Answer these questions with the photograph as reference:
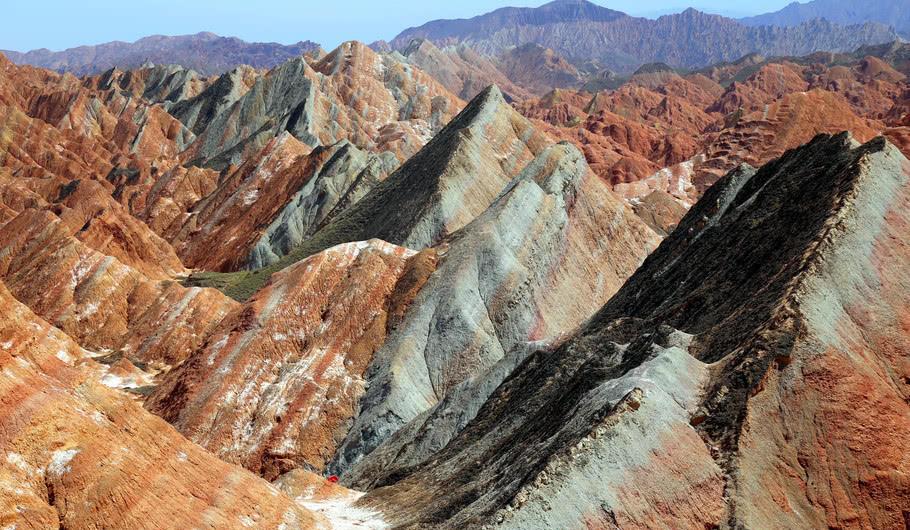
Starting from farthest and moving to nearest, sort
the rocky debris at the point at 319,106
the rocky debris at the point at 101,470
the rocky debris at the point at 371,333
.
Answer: the rocky debris at the point at 319,106
the rocky debris at the point at 371,333
the rocky debris at the point at 101,470

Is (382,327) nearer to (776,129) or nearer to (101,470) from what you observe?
(101,470)

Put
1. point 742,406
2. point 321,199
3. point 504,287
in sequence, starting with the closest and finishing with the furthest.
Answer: point 742,406 → point 504,287 → point 321,199

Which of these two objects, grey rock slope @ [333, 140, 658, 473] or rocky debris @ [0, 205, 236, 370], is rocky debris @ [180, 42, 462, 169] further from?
grey rock slope @ [333, 140, 658, 473]

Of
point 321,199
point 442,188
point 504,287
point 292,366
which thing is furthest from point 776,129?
point 292,366

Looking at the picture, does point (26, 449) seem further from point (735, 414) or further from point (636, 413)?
point (735, 414)

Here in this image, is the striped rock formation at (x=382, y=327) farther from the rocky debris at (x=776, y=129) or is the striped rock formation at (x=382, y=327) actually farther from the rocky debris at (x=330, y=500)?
the rocky debris at (x=776, y=129)

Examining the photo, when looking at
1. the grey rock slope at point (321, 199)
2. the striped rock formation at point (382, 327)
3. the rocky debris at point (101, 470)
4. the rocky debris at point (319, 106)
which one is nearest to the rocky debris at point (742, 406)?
the rocky debris at point (101, 470)

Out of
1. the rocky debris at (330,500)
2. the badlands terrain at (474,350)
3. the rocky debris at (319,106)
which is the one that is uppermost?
the rocky debris at (319,106)
